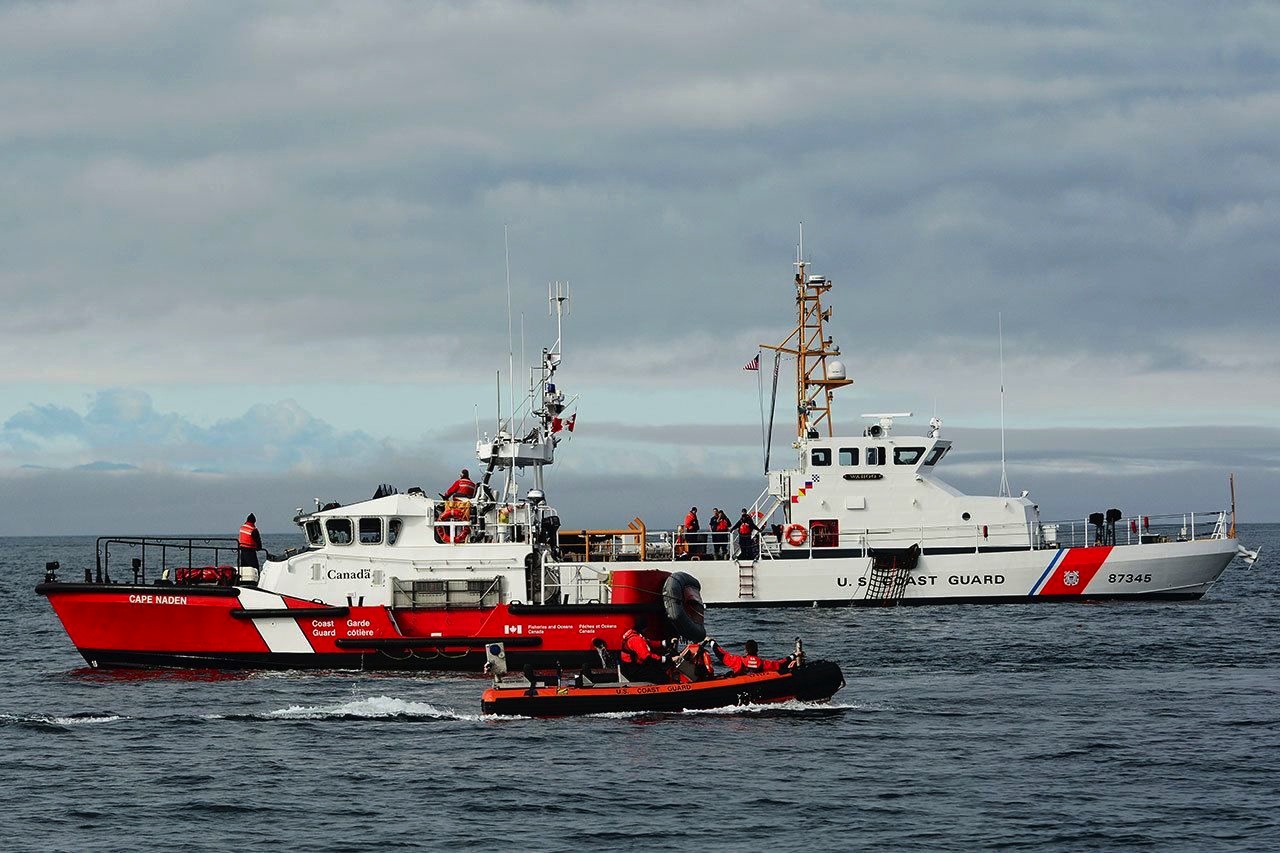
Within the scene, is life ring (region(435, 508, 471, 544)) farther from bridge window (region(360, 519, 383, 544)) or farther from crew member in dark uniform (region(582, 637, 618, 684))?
crew member in dark uniform (region(582, 637, 618, 684))

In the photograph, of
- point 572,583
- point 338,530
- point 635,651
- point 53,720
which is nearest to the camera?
point 635,651

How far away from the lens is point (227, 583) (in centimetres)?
3094

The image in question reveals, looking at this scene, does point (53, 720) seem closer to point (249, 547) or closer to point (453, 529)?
point (249, 547)

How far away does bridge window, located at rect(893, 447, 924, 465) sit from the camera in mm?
44406

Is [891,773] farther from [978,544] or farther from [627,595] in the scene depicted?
[978,544]

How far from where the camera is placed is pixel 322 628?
29656mm

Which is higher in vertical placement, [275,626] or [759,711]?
[275,626]

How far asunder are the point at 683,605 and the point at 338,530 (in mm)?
7534

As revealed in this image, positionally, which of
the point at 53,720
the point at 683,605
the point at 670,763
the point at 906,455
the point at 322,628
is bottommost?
the point at 670,763

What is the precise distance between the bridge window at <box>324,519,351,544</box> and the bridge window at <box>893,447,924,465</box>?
1937 centimetres

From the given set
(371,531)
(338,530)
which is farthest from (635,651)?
(338,530)

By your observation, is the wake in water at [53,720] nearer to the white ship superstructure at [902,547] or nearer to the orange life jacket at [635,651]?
the orange life jacket at [635,651]

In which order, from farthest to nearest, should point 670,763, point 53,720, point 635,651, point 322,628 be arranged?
point 322,628 → point 53,720 → point 635,651 → point 670,763

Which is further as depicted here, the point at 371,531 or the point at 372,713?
the point at 371,531
